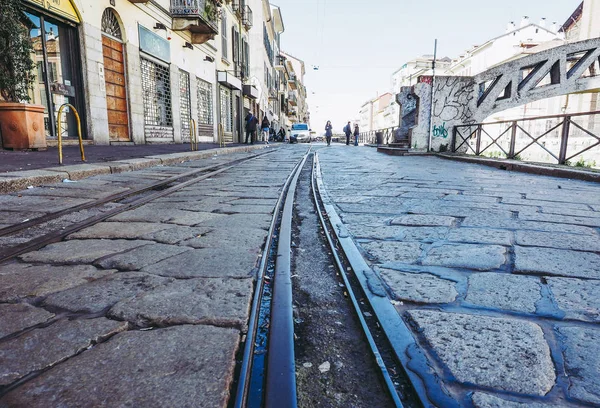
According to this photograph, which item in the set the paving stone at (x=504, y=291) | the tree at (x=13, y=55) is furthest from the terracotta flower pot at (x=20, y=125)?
the paving stone at (x=504, y=291)

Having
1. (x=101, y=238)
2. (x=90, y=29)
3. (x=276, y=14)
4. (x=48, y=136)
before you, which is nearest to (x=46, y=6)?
(x=90, y=29)

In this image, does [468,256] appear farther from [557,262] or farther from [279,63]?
[279,63]

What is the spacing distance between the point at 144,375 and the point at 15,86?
8.13 meters

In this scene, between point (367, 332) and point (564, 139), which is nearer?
point (367, 332)

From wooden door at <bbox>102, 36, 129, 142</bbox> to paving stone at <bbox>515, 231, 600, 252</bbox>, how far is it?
10436 millimetres

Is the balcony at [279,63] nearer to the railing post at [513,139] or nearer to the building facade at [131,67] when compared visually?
the building facade at [131,67]

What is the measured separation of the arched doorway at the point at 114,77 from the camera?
32.5ft

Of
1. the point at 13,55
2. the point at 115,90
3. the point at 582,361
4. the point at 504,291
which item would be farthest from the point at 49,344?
the point at 115,90

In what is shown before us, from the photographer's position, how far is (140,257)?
202cm

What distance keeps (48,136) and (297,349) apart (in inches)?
369

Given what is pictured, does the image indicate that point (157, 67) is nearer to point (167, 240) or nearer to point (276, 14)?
point (167, 240)

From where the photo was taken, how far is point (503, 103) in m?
11.9

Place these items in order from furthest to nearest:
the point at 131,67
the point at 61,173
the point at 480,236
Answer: the point at 131,67 → the point at 61,173 → the point at 480,236

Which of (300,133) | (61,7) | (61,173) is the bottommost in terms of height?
(61,173)
